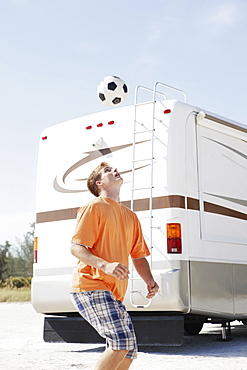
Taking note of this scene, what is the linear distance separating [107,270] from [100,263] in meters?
0.09

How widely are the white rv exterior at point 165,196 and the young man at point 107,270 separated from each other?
244cm

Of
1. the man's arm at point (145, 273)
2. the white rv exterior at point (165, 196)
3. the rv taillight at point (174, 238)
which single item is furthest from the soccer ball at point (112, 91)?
the man's arm at point (145, 273)

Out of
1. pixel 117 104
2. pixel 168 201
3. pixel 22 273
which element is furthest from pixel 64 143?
pixel 22 273

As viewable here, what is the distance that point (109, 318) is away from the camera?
12.1 feet

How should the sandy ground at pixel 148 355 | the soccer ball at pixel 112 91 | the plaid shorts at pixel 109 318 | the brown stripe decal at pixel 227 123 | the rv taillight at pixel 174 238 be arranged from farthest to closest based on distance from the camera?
1. the soccer ball at pixel 112 91
2. the brown stripe decal at pixel 227 123
3. the rv taillight at pixel 174 238
4. the sandy ground at pixel 148 355
5. the plaid shorts at pixel 109 318

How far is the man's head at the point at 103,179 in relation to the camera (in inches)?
163

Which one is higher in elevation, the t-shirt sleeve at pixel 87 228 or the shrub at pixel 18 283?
the shrub at pixel 18 283

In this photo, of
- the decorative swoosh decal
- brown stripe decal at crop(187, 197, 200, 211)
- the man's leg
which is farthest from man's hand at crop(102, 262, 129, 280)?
the decorative swoosh decal

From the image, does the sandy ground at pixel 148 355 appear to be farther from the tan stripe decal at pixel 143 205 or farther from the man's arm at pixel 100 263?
the man's arm at pixel 100 263

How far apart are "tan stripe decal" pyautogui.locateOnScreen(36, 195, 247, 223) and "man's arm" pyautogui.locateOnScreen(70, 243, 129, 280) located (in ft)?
9.59

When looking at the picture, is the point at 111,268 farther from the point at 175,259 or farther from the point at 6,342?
the point at 6,342

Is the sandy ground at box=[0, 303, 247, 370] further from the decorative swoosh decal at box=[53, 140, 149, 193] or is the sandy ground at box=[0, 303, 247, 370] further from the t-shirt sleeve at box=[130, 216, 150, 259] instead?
the t-shirt sleeve at box=[130, 216, 150, 259]

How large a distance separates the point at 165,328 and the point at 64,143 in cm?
277

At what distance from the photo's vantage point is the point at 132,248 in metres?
4.24
